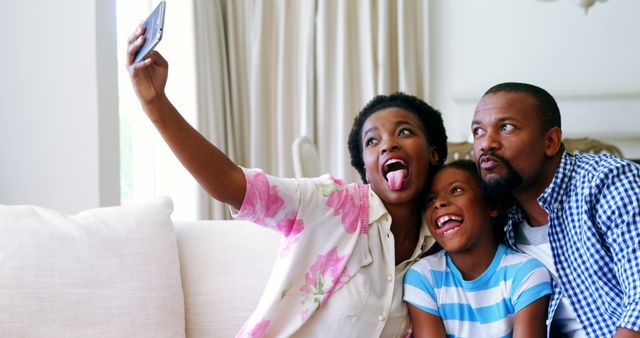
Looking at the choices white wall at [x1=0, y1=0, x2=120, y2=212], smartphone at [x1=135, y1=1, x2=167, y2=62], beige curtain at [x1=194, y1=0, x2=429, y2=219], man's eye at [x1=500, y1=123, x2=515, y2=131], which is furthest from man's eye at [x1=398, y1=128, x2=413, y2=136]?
beige curtain at [x1=194, y1=0, x2=429, y2=219]

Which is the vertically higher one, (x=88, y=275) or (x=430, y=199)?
(x=430, y=199)

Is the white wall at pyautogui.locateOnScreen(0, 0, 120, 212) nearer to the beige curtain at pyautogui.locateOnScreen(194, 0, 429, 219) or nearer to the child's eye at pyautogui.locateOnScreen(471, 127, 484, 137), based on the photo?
the beige curtain at pyautogui.locateOnScreen(194, 0, 429, 219)

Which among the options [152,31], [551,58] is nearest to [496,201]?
[152,31]

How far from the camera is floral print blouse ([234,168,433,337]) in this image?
1.45m

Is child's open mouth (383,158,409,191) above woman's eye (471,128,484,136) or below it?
below

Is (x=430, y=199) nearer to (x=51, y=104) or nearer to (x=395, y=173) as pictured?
(x=395, y=173)

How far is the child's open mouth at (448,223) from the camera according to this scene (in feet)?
5.18

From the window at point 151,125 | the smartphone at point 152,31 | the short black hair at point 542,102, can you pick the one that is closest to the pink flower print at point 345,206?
the short black hair at point 542,102

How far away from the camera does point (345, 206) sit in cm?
154

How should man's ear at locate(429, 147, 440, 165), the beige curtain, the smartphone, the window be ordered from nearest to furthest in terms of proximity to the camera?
the smartphone
man's ear at locate(429, 147, 440, 165)
the window
the beige curtain

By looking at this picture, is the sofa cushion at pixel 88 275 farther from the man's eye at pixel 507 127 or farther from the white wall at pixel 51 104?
the white wall at pixel 51 104

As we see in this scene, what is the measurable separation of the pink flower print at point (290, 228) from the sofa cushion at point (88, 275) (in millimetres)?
295

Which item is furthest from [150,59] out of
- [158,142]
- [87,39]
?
[158,142]

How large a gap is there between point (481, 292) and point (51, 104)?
69.5 inches
